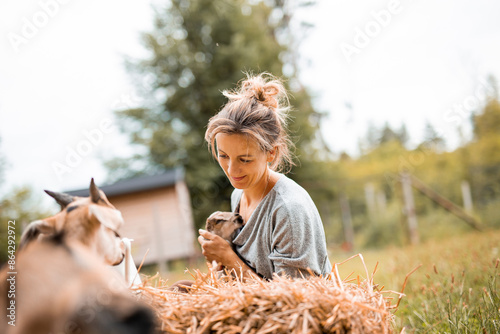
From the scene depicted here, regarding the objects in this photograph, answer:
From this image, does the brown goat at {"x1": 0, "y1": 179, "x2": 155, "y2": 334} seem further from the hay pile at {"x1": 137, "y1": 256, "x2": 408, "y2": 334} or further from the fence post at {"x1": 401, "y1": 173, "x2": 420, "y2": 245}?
the fence post at {"x1": 401, "y1": 173, "x2": 420, "y2": 245}

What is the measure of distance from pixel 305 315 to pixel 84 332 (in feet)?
2.46

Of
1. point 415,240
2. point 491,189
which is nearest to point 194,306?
point 415,240

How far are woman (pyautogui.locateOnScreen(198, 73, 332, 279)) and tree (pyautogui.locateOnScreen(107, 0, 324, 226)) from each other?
375 inches

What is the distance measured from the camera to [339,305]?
4.98ft

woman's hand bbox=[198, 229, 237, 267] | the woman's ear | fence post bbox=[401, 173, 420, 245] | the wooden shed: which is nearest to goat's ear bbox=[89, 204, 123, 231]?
woman's hand bbox=[198, 229, 237, 267]

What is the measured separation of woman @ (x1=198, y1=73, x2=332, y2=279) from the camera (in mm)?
2188

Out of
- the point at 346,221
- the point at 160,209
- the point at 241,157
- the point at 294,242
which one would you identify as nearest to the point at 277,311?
the point at 294,242

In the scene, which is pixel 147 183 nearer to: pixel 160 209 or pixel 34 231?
pixel 160 209

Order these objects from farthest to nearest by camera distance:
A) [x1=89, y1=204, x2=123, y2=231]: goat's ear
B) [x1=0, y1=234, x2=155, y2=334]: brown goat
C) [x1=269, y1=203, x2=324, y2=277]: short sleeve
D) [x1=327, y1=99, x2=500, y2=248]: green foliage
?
[x1=327, y1=99, x2=500, y2=248]: green foliage, [x1=269, y1=203, x2=324, y2=277]: short sleeve, [x1=89, y1=204, x2=123, y2=231]: goat's ear, [x1=0, y1=234, x2=155, y2=334]: brown goat

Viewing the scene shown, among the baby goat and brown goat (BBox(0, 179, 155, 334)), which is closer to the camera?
brown goat (BBox(0, 179, 155, 334))

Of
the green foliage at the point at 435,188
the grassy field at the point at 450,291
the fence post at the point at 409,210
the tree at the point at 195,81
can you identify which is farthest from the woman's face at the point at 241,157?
the tree at the point at 195,81

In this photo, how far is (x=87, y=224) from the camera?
4.90ft

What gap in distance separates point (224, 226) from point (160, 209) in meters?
9.83

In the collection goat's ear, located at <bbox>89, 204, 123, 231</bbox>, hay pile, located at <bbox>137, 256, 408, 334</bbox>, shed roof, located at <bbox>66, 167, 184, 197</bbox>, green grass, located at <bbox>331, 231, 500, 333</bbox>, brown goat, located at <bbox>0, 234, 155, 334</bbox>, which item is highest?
goat's ear, located at <bbox>89, 204, 123, 231</bbox>
